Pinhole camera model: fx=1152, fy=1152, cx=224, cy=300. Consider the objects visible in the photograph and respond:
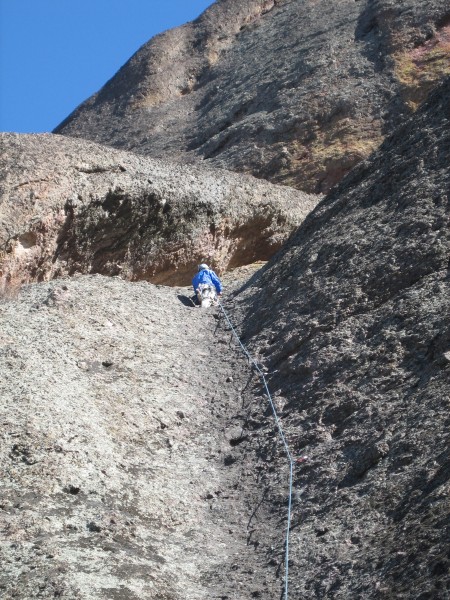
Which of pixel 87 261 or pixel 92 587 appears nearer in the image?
pixel 92 587

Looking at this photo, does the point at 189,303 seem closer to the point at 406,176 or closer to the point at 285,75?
the point at 406,176

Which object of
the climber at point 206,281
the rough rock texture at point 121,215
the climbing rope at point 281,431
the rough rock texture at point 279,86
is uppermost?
the rough rock texture at point 279,86

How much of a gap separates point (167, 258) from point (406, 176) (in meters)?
5.76

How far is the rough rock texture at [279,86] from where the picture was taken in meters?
29.3

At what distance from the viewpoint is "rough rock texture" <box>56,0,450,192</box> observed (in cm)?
2933

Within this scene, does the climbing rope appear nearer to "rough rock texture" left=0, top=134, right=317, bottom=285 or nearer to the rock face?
the rock face

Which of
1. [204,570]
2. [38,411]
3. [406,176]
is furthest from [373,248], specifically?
[204,570]

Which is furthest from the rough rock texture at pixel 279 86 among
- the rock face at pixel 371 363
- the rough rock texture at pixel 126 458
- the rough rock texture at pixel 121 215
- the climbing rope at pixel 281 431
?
the rough rock texture at pixel 126 458

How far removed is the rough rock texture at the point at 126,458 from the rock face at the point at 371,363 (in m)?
0.56

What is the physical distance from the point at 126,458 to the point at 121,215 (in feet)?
28.3

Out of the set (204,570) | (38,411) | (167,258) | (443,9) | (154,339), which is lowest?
(204,570)

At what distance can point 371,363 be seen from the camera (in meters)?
13.2

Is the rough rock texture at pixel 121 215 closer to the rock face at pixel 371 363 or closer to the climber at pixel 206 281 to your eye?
the climber at pixel 206 281

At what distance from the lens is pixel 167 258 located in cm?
2125
